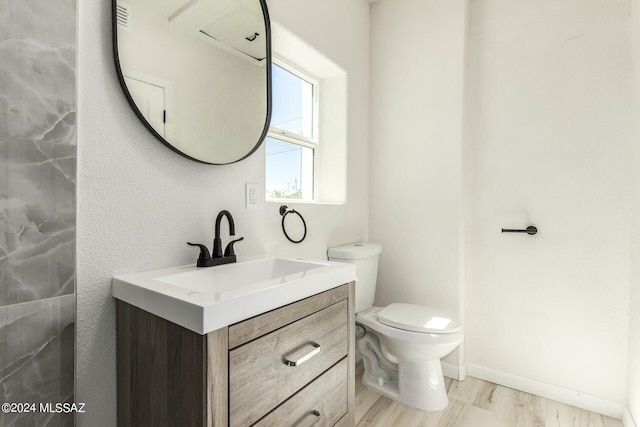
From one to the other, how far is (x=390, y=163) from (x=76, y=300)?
1.86 m

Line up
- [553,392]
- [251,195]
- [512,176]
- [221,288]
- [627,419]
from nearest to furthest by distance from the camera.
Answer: [221,288]
[251,195]
[627,419]
[553,392]
[512,176]

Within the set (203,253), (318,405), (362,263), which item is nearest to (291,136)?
(362,263)

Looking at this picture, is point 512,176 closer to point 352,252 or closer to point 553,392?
point 352,252

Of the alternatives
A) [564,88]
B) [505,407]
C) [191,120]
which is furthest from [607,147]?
[191,120]

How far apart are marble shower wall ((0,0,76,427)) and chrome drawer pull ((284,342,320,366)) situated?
0.59m

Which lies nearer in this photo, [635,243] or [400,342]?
[635,243]

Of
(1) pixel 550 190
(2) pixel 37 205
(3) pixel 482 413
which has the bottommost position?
(3) pixel 482 413

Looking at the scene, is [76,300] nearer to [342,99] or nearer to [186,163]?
[186,163]

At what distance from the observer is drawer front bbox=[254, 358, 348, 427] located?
87 centimetres

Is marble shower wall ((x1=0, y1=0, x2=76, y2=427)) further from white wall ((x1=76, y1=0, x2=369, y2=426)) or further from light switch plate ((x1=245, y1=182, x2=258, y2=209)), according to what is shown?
A: light switch plate ((x1=245, y1=182, x2=258, y2=209))

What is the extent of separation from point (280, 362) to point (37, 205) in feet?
2.45

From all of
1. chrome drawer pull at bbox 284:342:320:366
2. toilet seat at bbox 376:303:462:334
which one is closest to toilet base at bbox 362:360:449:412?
toilet seat at bbox 376:303:462:334

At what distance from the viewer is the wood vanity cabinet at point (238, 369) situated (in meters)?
0.71

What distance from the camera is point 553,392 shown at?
1743 mm
